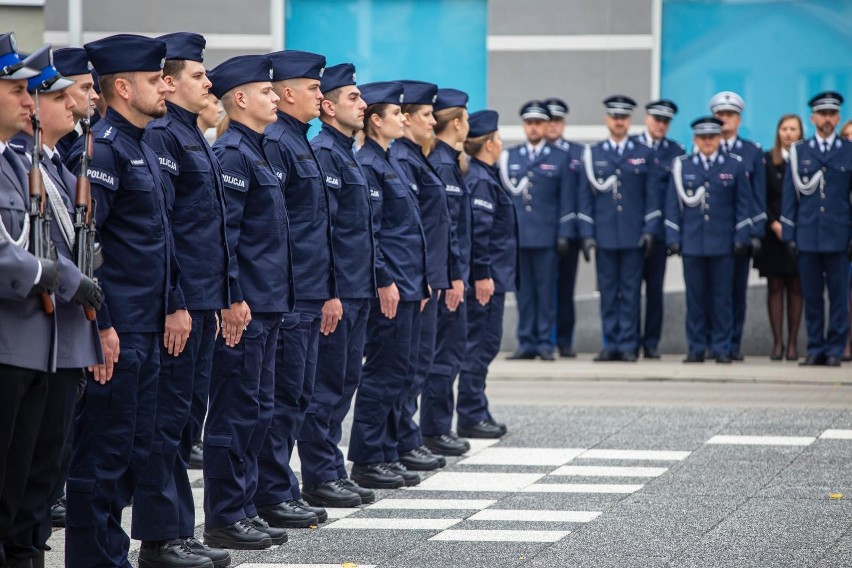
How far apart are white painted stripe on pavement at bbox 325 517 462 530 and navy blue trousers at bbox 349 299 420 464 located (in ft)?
3.99

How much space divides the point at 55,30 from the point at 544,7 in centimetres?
563

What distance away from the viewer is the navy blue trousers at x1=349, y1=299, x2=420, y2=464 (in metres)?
9.67

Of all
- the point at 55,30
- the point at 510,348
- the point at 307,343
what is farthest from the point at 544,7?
the point at 307,343

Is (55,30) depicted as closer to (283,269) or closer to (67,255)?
(283,269)

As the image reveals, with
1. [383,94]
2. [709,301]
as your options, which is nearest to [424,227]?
[383,94]

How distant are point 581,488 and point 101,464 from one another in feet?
11.6

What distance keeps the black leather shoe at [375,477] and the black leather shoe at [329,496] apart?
0.60 m

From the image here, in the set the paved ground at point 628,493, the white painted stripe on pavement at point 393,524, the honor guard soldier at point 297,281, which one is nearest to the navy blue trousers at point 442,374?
the paved ground at point 628,493

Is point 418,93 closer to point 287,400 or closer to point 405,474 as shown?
point 405,474

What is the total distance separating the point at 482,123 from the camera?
473 inches

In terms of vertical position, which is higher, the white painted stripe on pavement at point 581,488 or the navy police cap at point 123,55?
the navy police cap at point 123,55

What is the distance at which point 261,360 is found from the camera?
7.84 metres

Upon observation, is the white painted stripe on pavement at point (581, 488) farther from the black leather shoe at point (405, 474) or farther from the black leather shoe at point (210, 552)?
the black leather shoe at point (210, 552)

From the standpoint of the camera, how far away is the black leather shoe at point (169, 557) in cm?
704
